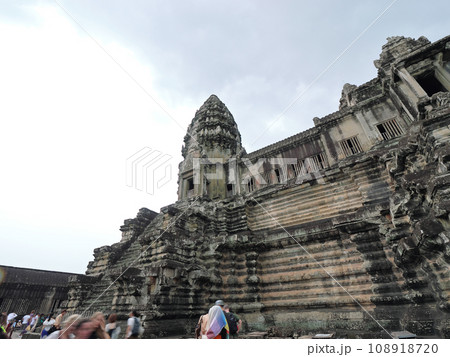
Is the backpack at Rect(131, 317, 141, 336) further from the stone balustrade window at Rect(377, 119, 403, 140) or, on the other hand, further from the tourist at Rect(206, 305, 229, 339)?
the stone balustrade window at Rect(377, 119, 403, 140)

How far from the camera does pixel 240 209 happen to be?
38.0 feet

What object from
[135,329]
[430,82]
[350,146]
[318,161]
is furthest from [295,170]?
[135,329]

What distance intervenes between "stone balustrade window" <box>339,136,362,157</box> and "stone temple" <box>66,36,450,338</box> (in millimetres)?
84

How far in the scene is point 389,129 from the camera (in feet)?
34.9

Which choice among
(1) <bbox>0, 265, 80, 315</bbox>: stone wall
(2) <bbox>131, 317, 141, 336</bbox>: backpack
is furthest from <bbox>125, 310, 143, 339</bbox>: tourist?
(1) <bbox>0, 265, 80, 315</bbox>: stone wall

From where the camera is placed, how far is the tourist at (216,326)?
12.7 feet

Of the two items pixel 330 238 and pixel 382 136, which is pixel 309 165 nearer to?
pixel 382 136

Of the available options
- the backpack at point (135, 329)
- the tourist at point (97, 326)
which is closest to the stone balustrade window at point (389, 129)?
the backpack at point (135, 329)

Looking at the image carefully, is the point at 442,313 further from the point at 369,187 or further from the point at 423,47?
the point at 423,47

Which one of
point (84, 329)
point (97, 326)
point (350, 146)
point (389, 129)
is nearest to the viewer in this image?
point (84, 329)

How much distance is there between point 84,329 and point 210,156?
12.7 m

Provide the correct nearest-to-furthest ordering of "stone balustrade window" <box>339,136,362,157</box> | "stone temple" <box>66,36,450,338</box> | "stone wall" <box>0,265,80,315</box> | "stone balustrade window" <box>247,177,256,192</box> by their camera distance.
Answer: "stone temple" <box>66,36,450,338</box>, "stone balustrade window" <box>339,136,362,157</box>, "stone balustrade window" <box>247,177,256,192</box>, "stone wall" <box>0,265,80,315</box>

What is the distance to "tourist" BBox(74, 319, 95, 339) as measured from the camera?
345cm

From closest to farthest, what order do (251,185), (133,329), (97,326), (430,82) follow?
(97,326) → (133,329) → (430,82) → (251,185)
